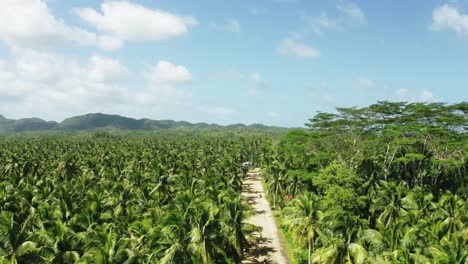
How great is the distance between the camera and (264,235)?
4709 cm

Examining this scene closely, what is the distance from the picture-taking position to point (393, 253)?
2534 cm

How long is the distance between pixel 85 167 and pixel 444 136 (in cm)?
6313

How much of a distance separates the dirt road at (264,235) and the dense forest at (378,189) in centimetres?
184

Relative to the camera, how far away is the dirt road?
39.6 meters

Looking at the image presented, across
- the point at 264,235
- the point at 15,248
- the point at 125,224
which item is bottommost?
the point at 264,235

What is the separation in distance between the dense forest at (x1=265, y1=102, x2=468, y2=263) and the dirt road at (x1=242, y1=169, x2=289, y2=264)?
184 centimetres

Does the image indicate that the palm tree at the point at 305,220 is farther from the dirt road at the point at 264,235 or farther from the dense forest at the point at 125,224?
the dirt road at the point at 264,235

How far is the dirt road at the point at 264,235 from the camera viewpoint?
39562mm

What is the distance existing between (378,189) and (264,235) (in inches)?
694

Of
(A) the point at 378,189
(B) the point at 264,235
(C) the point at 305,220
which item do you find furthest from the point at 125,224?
(A) the point at 378,189

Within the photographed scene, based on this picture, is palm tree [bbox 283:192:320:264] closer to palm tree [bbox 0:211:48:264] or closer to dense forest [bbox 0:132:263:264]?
dense forest [bbox 0:132:263:264]

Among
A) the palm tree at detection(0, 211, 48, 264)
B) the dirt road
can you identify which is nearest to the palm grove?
the palm tree at detection(0, 211, 48, 264)

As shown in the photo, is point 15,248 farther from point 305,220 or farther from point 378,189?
point 378,189

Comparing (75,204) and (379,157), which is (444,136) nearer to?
(379,157)
